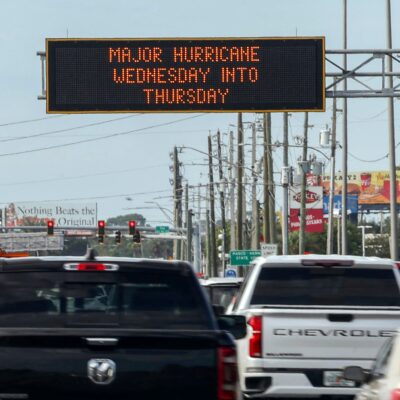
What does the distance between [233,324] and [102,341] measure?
224 centimetres

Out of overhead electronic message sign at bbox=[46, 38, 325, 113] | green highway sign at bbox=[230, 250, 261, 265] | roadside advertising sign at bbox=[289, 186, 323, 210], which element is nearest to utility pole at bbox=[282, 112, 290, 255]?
green highway sign at bbox=[230, 250, 261, 265]

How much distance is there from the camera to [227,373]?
913cm

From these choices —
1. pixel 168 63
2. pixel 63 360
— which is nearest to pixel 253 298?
pixel 63 360

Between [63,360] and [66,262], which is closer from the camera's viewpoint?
[63,360]

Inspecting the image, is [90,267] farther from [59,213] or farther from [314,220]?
[59,213]

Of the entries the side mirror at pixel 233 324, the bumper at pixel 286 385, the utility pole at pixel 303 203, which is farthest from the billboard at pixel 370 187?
the side mirror at pixel 233 324

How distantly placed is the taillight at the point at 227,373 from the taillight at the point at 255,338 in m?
5.43

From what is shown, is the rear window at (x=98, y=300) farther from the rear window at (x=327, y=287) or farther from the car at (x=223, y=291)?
the car at (x=223, y=291)

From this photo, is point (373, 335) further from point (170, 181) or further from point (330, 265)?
point (170, 181)

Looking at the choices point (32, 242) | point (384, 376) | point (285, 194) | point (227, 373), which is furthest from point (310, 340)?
point (32, 242)

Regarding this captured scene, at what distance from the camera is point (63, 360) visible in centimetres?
898

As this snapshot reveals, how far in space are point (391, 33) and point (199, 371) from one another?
3841 centimetres

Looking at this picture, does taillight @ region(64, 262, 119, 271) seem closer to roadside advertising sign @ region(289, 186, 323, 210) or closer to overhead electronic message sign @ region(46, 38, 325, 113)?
→ overhead electronic message sign @ region(46, 38, 325, 113)

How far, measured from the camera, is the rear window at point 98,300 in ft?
31.6
